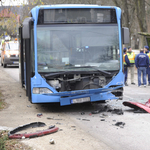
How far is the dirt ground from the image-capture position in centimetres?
580

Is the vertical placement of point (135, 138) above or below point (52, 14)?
below

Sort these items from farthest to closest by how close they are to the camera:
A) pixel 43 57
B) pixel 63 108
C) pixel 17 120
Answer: pixel 63 108 → pixel 43 57 → pixel 17 120

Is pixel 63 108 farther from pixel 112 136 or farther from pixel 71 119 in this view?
pixel 112 136

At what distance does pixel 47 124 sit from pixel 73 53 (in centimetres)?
232

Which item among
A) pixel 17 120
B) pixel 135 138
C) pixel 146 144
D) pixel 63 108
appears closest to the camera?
pixel 146 144

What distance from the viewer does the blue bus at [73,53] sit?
8.98 metres

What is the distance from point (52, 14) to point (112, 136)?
4.10 m

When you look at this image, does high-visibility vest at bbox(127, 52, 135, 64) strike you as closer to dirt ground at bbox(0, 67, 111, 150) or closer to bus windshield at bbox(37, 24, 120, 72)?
dirt ground at bbox(0, 67, 111, 150)

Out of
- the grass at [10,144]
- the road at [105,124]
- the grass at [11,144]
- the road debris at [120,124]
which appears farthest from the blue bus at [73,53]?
the grass at [11,144]

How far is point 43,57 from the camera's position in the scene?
900 centimetres

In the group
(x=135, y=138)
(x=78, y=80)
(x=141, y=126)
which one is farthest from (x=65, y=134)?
(x=78, y=80)

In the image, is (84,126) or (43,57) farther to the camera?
(43,57)

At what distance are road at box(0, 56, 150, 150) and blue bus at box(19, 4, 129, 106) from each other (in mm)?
561

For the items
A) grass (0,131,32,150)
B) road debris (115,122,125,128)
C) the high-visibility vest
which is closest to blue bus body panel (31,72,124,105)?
road debris (115,122,125,128)
